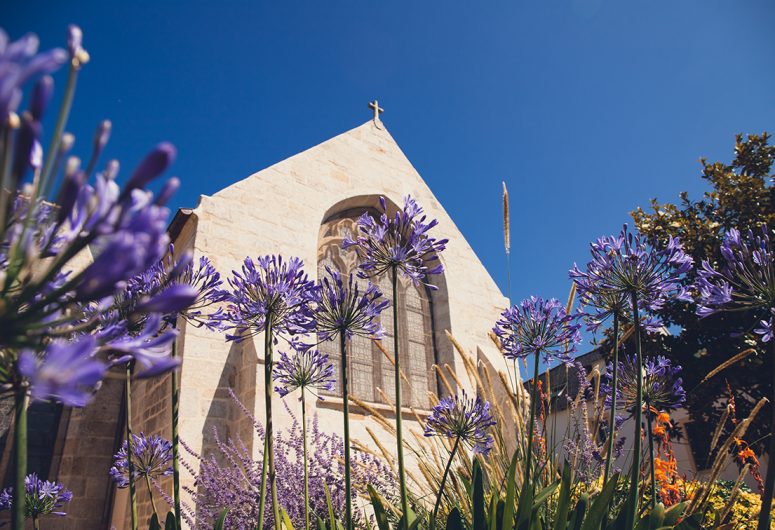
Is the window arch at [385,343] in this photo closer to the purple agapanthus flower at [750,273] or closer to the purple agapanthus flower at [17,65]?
the purple agapanthus flower at [750,273]

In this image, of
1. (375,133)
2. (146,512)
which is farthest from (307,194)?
(146,512)

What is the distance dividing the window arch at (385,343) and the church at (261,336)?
0.07ft

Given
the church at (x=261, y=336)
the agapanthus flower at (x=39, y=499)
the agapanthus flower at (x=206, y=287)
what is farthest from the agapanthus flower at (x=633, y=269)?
the church at (x=261, y=336)

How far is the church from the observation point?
639 centimetres

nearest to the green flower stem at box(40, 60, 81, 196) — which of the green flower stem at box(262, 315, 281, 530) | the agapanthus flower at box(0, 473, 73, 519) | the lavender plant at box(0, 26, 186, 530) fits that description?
the lavender plant at box(0, 26, 186, 530)

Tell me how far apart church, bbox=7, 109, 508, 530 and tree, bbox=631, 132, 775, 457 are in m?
2.95

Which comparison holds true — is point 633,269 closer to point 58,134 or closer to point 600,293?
point 600,293

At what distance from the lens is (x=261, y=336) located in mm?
6656

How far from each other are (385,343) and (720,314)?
5.03 m

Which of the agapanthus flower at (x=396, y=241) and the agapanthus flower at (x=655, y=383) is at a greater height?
the agapanthus flower at (x=396, y=241)

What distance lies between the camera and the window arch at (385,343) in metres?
8.53

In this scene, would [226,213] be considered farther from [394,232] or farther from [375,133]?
[394,232]

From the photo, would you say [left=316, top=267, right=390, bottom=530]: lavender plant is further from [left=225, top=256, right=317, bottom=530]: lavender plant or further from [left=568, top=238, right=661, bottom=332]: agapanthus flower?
[left=568, top=238, right=661, bottom=332]: agapanthus flower

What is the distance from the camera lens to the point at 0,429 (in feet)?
25.1
